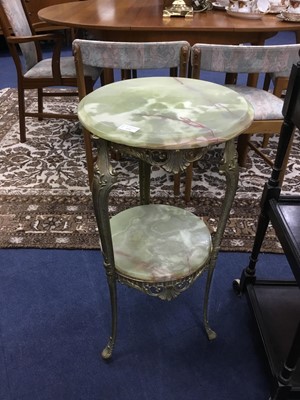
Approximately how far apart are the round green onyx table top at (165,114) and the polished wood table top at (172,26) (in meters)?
0.93

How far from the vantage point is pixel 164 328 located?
1.45 m

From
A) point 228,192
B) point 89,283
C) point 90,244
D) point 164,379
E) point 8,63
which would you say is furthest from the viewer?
point 8,63

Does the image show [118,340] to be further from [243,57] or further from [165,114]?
[243,57]

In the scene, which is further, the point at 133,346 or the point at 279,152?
the point at 133,346

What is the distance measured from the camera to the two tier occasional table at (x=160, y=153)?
951 millimetres

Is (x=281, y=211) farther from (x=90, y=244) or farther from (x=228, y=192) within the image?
(x=90, y=244)

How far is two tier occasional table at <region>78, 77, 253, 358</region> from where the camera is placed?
0.95 m

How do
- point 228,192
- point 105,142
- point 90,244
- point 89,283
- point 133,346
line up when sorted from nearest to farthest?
point 105,142
point 228,192
point 133,346
point 89,283
point 90,244

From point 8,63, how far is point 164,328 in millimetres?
4190

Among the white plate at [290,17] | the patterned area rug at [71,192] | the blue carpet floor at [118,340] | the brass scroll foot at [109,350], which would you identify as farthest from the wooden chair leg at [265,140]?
the brass scroll foot at [109,350]

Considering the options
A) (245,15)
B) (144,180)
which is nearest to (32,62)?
(245,15)

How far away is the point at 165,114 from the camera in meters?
1.04

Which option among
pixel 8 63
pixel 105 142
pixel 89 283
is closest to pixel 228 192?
pixel 105 142

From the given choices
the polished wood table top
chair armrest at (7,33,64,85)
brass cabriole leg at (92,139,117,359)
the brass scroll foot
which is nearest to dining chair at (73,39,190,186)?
the polished wood table top
